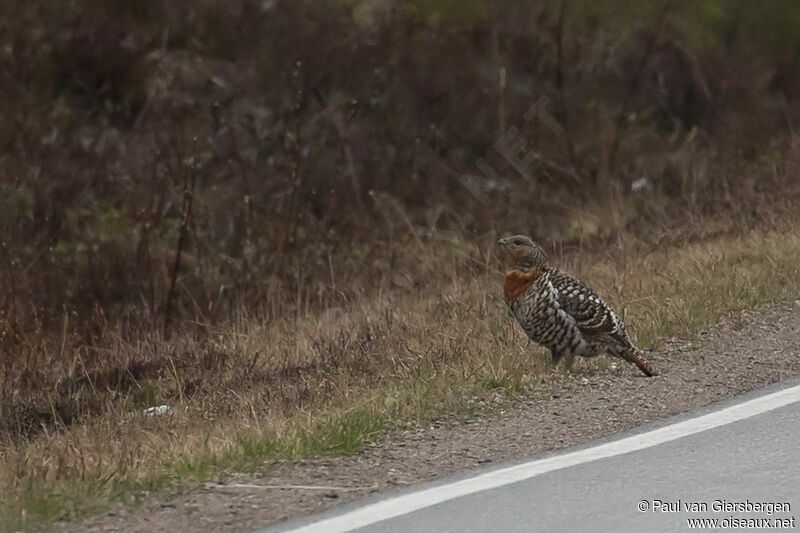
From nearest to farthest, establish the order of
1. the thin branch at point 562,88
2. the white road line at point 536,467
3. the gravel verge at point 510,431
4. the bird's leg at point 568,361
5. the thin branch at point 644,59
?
1. the white road line at point 536,467
2. the gravel verge at point 510,431
3. the bird's leg at point 568,361
4. the thin branch at point 562,88
5. the thin branch at point 644,59

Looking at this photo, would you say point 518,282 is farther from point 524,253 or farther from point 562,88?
point 562,88

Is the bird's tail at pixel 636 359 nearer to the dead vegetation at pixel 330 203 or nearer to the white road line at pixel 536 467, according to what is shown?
the dead vegetation at pixel 330 203

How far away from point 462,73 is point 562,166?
1.64m

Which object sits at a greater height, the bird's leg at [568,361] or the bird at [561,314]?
the bird at [561,314]

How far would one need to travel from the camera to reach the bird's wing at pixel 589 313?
265 inches

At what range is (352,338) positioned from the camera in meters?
8.18

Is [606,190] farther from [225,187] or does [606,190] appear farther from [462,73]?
[225,187]

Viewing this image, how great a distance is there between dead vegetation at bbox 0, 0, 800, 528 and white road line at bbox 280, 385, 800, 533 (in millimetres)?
735

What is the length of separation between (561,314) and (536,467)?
165cm

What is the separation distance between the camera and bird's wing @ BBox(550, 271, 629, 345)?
6730mm

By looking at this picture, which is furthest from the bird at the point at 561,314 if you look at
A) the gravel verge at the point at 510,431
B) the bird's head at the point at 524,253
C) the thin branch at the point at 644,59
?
the thin branch at the point at 644,59

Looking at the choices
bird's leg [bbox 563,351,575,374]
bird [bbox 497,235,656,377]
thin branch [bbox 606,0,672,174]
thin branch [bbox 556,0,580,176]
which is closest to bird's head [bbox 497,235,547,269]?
bird [bbox 497,235,656,377]

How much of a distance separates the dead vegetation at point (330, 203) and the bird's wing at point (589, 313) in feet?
1.20

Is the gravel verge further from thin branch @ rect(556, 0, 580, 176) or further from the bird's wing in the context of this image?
thin branch @ rect(556, 0, 580, 176)
